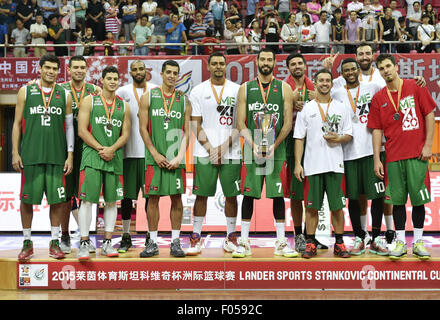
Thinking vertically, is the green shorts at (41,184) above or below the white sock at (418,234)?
above

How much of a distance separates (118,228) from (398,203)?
6.22m

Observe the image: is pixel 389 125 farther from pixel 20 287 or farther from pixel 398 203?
pixel 20 287

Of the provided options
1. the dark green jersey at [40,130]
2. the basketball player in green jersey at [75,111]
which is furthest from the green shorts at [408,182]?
the dark green jersey at [40,130]

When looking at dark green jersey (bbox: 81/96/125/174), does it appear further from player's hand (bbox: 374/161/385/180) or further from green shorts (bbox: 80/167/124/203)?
player's hand (bbox: 374/161/385/180)

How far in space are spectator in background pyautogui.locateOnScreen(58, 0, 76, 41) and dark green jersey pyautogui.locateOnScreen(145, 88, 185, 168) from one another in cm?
987

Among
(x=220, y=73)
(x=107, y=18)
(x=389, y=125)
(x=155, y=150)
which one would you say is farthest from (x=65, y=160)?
(x=107, y=18)

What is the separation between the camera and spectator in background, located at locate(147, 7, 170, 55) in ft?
44.2

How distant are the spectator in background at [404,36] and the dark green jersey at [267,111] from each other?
8203mm

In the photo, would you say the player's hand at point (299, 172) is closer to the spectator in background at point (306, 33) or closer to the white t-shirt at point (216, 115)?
the white t-shirt at point (216, 115)

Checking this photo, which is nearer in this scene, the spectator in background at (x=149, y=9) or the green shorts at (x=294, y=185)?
the green shorts at (x=294, y=185)

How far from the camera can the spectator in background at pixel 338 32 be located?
41.7 ft

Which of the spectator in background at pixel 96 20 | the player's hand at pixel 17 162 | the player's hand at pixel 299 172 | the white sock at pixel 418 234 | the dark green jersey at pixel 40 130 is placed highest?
the spectator in background at pixel 96 20

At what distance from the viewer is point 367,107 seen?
5863mm

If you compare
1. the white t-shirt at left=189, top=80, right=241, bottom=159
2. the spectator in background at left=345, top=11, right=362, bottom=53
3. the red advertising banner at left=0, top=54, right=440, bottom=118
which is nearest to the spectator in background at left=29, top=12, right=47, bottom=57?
the red advertising banner at left=0, top=54, right=440, bottom=118
